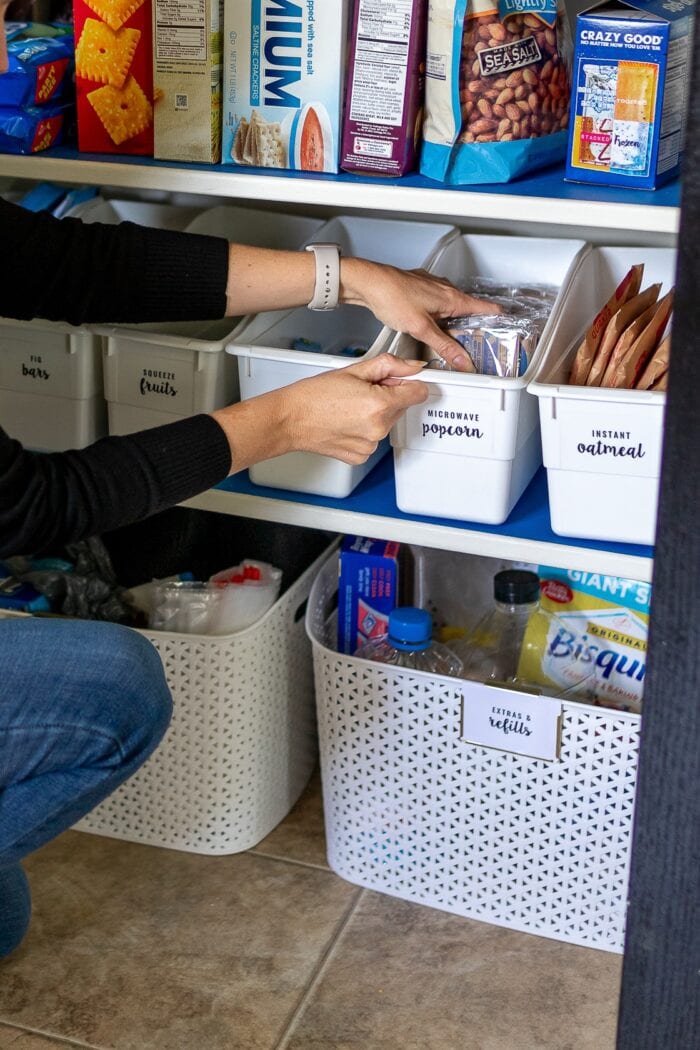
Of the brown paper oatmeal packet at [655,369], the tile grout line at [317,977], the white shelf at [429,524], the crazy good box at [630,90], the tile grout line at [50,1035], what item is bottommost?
the tile grout line at [50,1035]

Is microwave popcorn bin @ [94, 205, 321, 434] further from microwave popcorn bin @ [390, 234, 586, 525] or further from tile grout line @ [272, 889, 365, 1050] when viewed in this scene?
tile grout line @ [272, 889, 365, 1050]

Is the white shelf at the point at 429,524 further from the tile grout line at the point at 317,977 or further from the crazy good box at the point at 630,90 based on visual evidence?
the tile grout line at the point at 317,977

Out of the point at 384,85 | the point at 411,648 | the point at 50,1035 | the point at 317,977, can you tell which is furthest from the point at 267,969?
the point at 384,85

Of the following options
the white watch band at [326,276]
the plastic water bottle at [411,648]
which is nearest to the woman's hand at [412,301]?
the white watch band at [326,276]

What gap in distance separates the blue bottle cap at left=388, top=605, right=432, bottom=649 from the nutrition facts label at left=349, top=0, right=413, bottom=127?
557mm

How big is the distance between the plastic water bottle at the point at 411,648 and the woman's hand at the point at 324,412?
276 mm

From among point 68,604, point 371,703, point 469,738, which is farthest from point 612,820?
point 68,604

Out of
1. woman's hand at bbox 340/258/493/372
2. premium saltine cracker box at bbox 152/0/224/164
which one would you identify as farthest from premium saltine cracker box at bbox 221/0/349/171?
woman's hand at bbox 340/258/493/372

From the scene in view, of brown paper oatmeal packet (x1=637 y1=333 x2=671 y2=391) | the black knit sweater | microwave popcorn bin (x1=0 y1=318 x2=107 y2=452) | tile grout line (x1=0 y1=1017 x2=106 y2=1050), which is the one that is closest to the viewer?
the black knit sweater

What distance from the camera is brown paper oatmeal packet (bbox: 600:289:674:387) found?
1.22m

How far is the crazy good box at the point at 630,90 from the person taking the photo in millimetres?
1156

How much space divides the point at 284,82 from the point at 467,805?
870 millimetres

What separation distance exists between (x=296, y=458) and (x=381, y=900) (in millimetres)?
600

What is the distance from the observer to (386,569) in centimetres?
153
